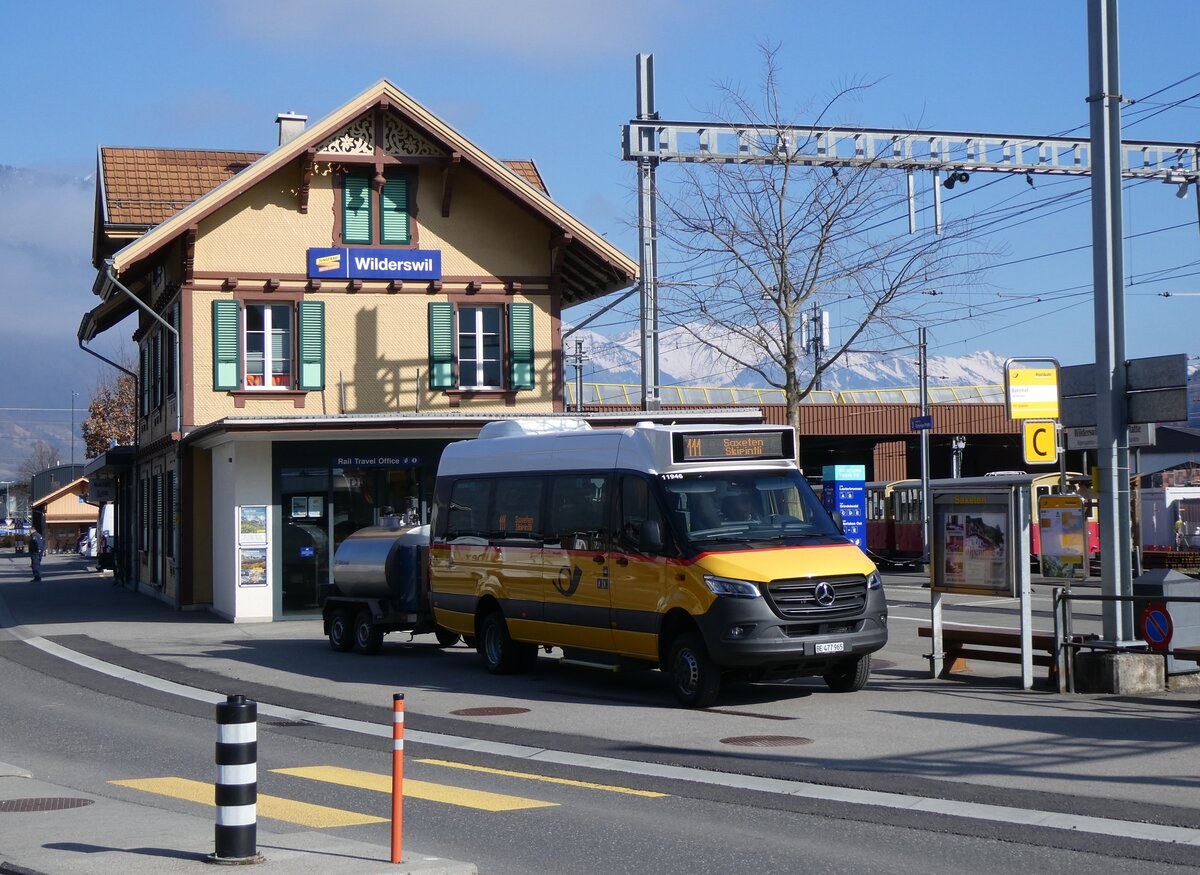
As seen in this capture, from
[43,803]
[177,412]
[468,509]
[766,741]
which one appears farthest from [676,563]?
[177,412]

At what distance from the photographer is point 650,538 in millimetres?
15430

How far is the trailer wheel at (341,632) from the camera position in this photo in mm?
22031

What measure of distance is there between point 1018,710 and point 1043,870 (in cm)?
646

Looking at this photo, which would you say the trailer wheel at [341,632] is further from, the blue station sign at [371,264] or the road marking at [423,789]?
the blue station sign at [371,264]

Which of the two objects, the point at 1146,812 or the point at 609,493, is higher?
the point at 609,493

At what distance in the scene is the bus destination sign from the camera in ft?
51.4

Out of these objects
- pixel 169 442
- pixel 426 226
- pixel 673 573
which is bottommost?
pixel 673 573

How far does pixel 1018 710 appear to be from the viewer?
1399 centimetres

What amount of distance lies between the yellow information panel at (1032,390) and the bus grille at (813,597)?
3077 millimetres

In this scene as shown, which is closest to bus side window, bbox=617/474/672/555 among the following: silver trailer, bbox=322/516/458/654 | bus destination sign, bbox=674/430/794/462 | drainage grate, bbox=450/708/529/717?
bus destination sign, bbox=674/430/794/462

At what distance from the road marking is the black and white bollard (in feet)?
8.40

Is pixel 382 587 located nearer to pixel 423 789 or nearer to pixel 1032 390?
pixel 1032 390

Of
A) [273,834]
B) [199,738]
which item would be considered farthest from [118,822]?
[199,738]

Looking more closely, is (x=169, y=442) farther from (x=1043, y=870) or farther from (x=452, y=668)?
(x=1043, y=870)
